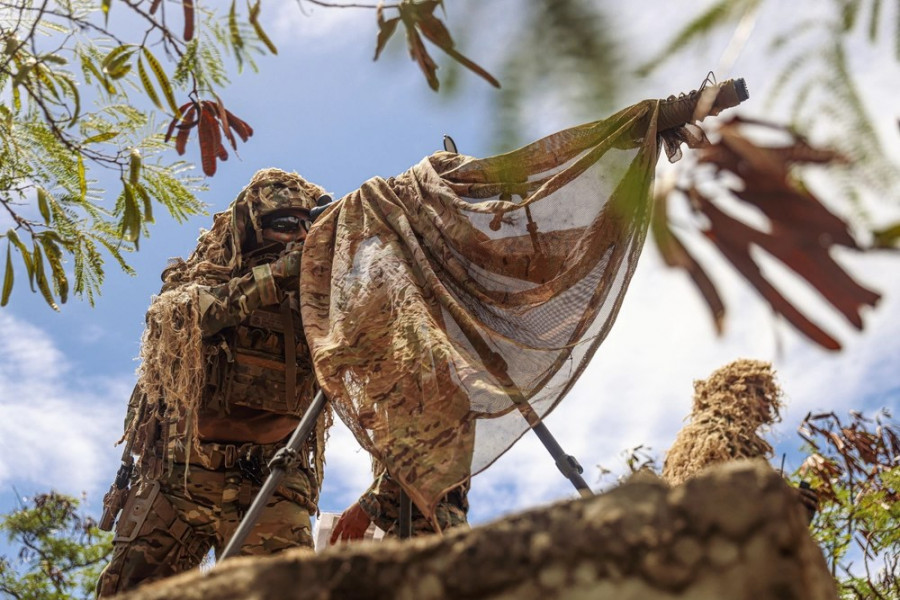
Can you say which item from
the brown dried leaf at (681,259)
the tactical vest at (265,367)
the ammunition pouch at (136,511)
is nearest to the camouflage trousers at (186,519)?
the ammunition pouch at (136,511)

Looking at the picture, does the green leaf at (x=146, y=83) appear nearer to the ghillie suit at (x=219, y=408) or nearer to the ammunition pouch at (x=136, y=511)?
the ghillie suit at (x=219, y=408)

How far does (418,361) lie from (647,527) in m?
1.96

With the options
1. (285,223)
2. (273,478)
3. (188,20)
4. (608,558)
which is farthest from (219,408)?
(608,558)

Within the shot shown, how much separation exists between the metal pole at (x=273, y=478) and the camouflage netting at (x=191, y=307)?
1262 mm

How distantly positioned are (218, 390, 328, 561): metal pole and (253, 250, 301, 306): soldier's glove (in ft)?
3.43

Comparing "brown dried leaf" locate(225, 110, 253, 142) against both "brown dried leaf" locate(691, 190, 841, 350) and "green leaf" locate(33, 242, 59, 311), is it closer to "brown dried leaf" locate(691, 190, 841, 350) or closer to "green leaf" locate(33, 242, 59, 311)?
"green leaf" locate(33, 242, 59, 311)

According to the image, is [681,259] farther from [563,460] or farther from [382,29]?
[563,460]

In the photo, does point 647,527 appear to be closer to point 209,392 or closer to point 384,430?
point 384,430

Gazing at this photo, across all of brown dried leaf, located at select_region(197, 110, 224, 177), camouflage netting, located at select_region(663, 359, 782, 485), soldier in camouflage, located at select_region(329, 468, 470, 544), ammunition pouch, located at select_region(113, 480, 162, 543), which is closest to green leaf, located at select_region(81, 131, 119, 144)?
brown dried leaf, located at select_region(197, 110, 224, 177)

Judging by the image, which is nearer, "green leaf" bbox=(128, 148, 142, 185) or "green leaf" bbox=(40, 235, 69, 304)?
"green leaf" bbox=(128, 148, 142, 185)

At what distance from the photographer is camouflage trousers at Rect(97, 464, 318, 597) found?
471 centimetres

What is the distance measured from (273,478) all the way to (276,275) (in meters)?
1.48

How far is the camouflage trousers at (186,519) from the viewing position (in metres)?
4.71

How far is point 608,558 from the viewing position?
1189 millimetres
